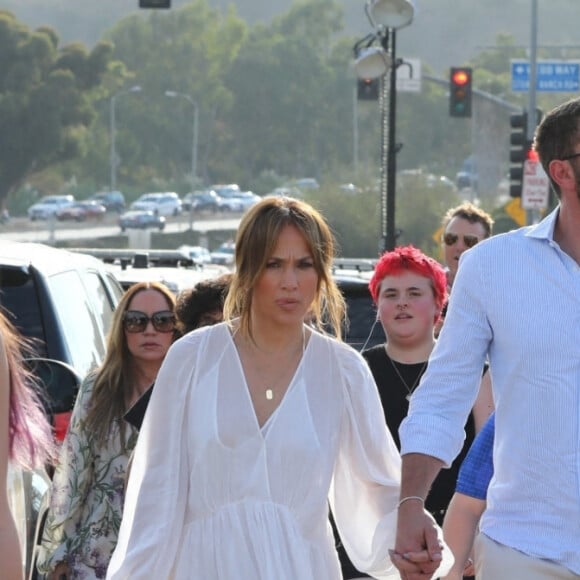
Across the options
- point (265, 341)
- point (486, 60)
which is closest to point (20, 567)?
point (265, 341)

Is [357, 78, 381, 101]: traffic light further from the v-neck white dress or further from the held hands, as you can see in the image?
the held hands

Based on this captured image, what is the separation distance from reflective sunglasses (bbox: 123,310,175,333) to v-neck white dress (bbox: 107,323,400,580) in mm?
2120

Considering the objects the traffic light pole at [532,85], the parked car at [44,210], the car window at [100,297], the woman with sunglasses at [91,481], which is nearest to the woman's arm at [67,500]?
the woman with sunglasses at [91,481]

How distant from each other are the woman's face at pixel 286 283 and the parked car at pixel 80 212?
99.5 m

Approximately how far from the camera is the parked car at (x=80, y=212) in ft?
340

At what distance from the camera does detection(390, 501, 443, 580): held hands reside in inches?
167

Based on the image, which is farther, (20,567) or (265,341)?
(265,341)

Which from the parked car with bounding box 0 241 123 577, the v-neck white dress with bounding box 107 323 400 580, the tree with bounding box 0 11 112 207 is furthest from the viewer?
the tree with bounding box 0 11 112 207

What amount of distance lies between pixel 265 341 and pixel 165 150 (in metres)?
132

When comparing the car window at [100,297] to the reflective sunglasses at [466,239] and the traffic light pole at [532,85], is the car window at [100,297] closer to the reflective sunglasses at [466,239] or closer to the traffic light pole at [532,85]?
the reflective sunglasses at [466,239]

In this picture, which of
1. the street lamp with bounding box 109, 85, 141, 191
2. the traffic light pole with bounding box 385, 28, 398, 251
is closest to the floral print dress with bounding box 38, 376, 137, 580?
the traffic light pole with bounding box 385, 28, 398, 251

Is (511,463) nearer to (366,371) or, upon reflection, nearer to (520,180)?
(366,371)

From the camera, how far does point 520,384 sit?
13.9 feet

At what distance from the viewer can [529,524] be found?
4.20 meters
